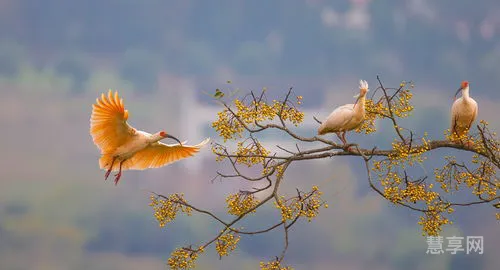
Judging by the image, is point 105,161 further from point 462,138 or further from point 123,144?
point 462,138

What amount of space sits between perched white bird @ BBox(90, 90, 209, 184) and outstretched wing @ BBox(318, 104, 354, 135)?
4.49ft

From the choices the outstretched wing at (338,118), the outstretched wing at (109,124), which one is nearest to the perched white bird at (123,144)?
the outstretched wing at (109,124)

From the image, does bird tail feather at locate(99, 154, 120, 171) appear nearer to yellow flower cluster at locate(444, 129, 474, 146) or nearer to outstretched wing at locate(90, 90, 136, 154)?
outstretched wing at locate(90, 90, 136, 154)

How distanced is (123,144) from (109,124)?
1.45 feet

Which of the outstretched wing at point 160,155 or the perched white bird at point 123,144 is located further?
the outstretched wing at point 160,155

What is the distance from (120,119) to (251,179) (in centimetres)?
160

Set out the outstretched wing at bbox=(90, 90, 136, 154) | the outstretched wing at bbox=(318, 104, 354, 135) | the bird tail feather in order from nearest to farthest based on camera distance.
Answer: the outstretched wing at bbox=(90, 90, 136, 154)
the outstretched wing at bbox=(318, 104, 354, 135)
the bird tail feather

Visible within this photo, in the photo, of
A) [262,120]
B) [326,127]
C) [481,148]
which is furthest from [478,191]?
[262,120]

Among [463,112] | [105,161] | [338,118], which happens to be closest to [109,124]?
[105,161]

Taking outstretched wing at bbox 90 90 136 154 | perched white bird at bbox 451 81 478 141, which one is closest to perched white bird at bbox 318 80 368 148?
perched white bird at bbox 451 81 478 141

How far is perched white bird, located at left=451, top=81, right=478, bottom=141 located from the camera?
828cm

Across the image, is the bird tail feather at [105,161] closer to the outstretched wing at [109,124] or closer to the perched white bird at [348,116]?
the outstretched wing at [109,124]

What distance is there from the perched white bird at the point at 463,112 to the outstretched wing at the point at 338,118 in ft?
4.46

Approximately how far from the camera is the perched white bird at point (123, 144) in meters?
7.47
